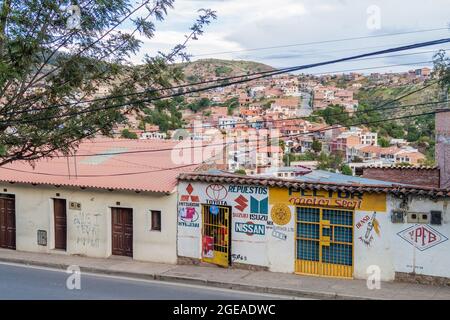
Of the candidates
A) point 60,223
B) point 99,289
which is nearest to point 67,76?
point 99,289

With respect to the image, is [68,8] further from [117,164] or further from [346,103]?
[346,103]

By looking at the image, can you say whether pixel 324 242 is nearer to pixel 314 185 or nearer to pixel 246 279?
pixel 314 185

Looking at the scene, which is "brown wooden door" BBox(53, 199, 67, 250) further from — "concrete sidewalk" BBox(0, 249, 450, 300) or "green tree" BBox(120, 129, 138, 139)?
"green tree" BBox(120, 129, 138, 139)

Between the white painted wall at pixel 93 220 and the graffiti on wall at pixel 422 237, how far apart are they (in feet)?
21.4

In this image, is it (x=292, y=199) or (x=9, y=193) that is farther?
(x=9, y=193)

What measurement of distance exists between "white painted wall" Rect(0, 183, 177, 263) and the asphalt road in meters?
2.03

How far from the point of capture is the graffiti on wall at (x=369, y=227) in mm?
13875

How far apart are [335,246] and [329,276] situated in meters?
0.78

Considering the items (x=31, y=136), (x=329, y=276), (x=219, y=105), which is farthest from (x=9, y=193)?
(x=219, y=105)

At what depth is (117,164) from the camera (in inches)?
747

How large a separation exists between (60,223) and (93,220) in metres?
1.58

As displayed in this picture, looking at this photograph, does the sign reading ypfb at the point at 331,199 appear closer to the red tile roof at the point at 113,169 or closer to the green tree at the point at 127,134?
the red tile roof at the point at 113,169

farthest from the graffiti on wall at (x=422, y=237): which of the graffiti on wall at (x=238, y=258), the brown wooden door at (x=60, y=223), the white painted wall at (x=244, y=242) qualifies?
the brown wooden door at (x=60, y=223)

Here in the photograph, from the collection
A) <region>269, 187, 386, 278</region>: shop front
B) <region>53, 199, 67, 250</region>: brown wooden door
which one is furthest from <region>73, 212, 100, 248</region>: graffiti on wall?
<region>269, 187, 386, 278</region>: shop front
